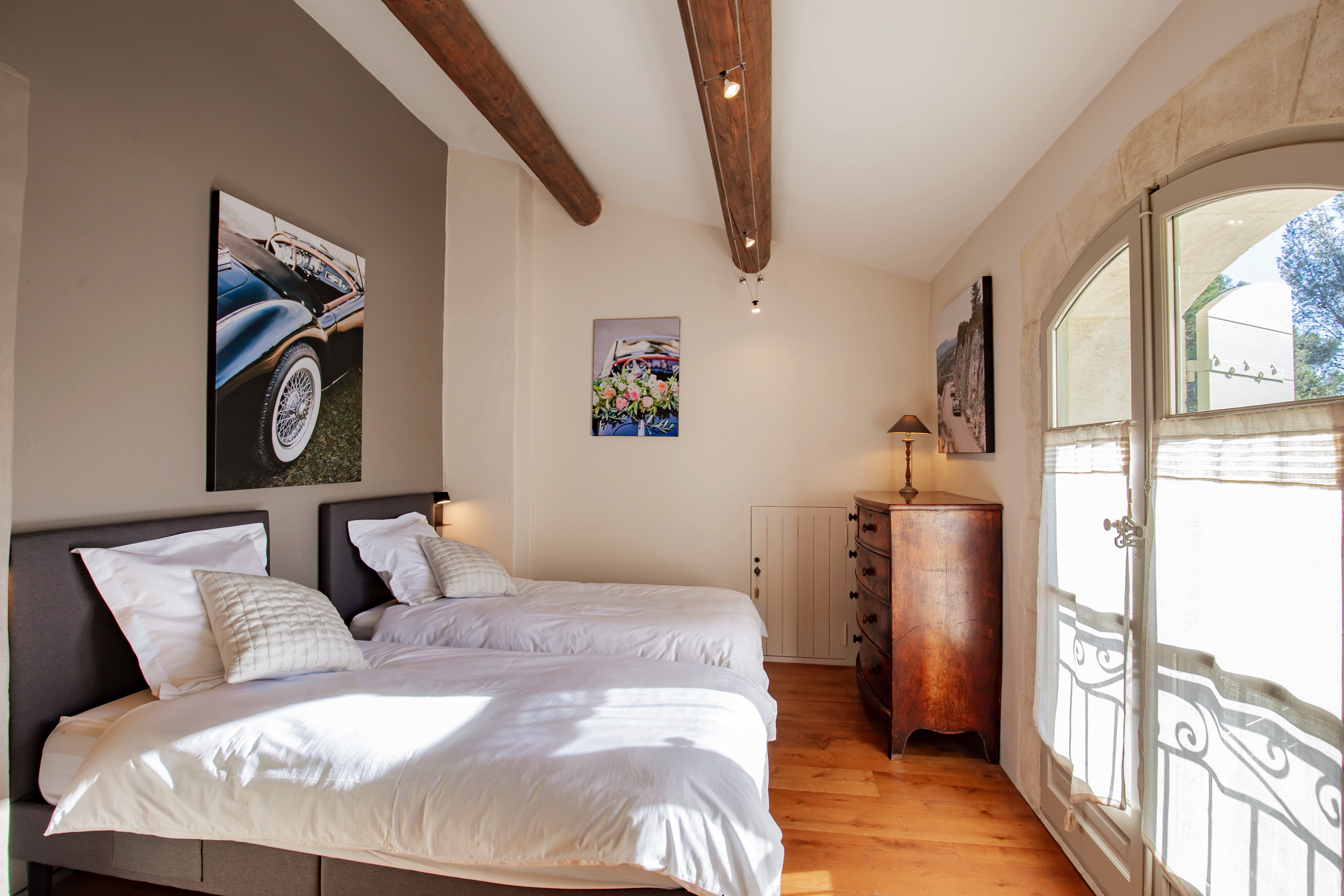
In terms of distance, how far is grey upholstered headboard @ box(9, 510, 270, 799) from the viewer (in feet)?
5.13

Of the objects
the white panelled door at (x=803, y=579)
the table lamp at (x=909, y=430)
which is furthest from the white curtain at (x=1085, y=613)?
the white panelled door at (x=803, y=579)

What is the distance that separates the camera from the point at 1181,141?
4.71 feet

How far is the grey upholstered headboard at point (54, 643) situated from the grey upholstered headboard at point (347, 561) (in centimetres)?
86

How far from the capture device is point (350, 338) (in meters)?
2.88

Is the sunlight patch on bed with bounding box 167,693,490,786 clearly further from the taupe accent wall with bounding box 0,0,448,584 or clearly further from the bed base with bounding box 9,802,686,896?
the taupe accent wall with bounding box 0,0,448,584

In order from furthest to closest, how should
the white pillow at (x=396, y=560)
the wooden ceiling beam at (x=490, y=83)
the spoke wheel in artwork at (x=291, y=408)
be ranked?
the white pillow at (x=396, y=560) → the spoke wheel in artwork at (x=291, y=408) → the wooden ceiling beam at (x=490, y=83)

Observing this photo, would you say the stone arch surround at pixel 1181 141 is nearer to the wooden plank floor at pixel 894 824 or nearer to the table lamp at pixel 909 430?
the wooden plank floor at pixel 894 824

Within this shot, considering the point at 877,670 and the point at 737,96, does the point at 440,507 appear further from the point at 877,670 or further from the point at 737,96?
the point at 737,96

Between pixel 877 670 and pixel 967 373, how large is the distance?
1.51m

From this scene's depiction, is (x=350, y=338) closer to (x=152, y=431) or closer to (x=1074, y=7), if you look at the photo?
(x=152, y=431)

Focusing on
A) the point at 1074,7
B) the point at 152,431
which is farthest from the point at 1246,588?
the point at 152,431

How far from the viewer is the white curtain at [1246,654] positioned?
105 centimetres

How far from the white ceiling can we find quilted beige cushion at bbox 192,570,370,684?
230 centimetres

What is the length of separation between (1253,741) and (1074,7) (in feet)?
5.88
